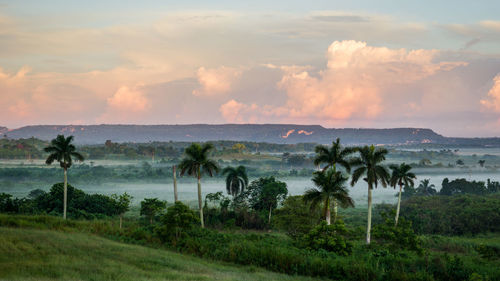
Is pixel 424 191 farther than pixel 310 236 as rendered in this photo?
Yes

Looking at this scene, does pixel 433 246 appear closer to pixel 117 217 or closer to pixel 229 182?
pixel 229 182

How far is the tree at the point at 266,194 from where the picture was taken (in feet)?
272

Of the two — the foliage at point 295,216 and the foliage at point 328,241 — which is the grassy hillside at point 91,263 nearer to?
the foliage at point 328,241

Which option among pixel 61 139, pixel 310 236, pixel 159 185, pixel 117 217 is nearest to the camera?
pixel 310 236

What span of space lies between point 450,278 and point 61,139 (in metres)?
60.6

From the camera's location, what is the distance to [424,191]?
456 ft

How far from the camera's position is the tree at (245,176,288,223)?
82.9 metres

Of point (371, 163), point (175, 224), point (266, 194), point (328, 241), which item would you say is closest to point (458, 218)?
point (266, 194)

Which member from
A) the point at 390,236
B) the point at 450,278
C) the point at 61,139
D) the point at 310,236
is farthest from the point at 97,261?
the point at 61,139

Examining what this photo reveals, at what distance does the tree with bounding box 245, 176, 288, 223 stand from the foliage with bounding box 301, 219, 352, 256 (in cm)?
3620

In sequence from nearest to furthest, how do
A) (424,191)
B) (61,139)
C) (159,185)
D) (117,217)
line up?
(61,139) → (117,217) → (424,191) → (159,185)

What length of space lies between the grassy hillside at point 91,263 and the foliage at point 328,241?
29.0 feet

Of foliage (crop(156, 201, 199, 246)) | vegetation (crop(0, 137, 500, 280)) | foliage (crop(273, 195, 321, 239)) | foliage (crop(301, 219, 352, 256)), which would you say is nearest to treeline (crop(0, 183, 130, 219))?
vegetation (crop(0, 137, 500, 280))

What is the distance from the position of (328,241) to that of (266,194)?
43.4 metres
